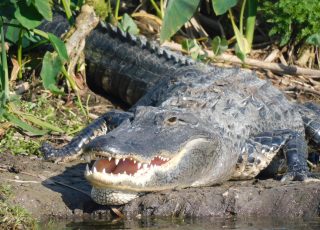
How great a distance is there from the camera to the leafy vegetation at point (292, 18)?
988cm

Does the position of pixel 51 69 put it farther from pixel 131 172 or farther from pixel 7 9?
pixel 131 172

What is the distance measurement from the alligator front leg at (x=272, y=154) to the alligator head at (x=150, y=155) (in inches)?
17.0

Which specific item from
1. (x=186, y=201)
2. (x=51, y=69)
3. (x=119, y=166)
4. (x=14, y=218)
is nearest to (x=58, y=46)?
(x=51, y=69)

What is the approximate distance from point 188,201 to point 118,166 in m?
0.62

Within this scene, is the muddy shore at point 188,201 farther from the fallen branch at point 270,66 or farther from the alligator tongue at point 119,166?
the fallen branch at point 270,66

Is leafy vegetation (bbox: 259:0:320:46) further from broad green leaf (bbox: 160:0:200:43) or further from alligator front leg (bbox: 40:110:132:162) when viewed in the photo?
alligator front leg (bbox: 40:110:132:162)

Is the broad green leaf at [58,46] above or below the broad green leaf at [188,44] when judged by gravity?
above

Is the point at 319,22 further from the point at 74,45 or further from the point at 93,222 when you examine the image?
the point at 93,222

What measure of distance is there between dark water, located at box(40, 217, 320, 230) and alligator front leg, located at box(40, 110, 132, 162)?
141cm

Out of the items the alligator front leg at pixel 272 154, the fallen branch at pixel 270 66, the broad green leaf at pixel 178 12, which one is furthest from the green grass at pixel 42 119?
the fallen branch at pixel 270 66

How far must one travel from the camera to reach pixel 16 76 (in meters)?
8.99

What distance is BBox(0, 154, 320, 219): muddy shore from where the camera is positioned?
20.9ft

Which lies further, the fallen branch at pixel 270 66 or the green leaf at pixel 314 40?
the fallen branch at pixel 270 66

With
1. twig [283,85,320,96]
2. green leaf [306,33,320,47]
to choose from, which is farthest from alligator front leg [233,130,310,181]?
green leaf [306,33,320,47]
